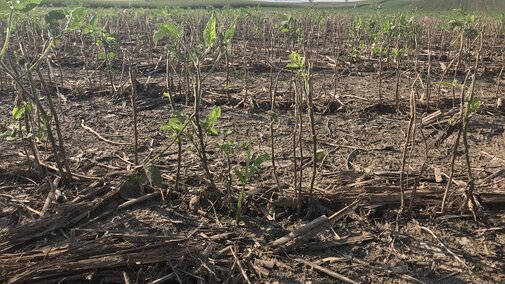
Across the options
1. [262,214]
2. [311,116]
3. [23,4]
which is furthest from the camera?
[262,214]

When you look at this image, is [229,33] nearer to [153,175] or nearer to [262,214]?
[153,175]

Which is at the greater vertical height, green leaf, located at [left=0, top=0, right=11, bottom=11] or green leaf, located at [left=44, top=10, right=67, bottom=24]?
green leaf, located at [left=0, top=0, right=11, bottom=11]

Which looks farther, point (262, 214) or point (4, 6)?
point (262, 214)

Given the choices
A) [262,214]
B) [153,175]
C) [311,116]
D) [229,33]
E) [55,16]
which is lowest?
[262,214]

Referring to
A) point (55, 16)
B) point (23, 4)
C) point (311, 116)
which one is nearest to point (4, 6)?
point (23, 4)

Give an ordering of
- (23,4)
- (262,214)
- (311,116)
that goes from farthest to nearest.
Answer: (262,214), (311,116), (23,4)

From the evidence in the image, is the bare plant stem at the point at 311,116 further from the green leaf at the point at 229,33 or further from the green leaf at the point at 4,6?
the green leaf at the point at 4,6

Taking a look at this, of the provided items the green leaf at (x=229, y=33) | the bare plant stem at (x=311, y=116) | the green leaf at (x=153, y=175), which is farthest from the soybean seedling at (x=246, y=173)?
the green leaf at (x=229, y=33)

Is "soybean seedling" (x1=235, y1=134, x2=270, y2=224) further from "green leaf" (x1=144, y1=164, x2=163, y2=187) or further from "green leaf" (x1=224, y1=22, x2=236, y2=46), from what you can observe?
"green leaf" (x1=224, y1=22, x2=236, y2=46)

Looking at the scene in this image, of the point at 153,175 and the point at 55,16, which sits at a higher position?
the point at 55,16

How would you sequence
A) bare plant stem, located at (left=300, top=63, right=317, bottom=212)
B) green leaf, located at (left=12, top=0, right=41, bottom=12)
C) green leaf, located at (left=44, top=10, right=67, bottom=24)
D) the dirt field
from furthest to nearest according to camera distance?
green leaf, located at (left=44, top=10, right=67, bottom=24), bare plant stem, located at (left=300, top=63, right=317, bottom=212), green leaf, located at (left=12, top=0, right=41, bottom=12), the dirt field

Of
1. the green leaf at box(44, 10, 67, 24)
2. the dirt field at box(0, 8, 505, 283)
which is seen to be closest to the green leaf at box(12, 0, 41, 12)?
the green leaf at box(44, 10, 67, 24)

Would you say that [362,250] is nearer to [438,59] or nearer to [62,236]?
[62,236]

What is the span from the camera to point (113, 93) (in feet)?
16.9
